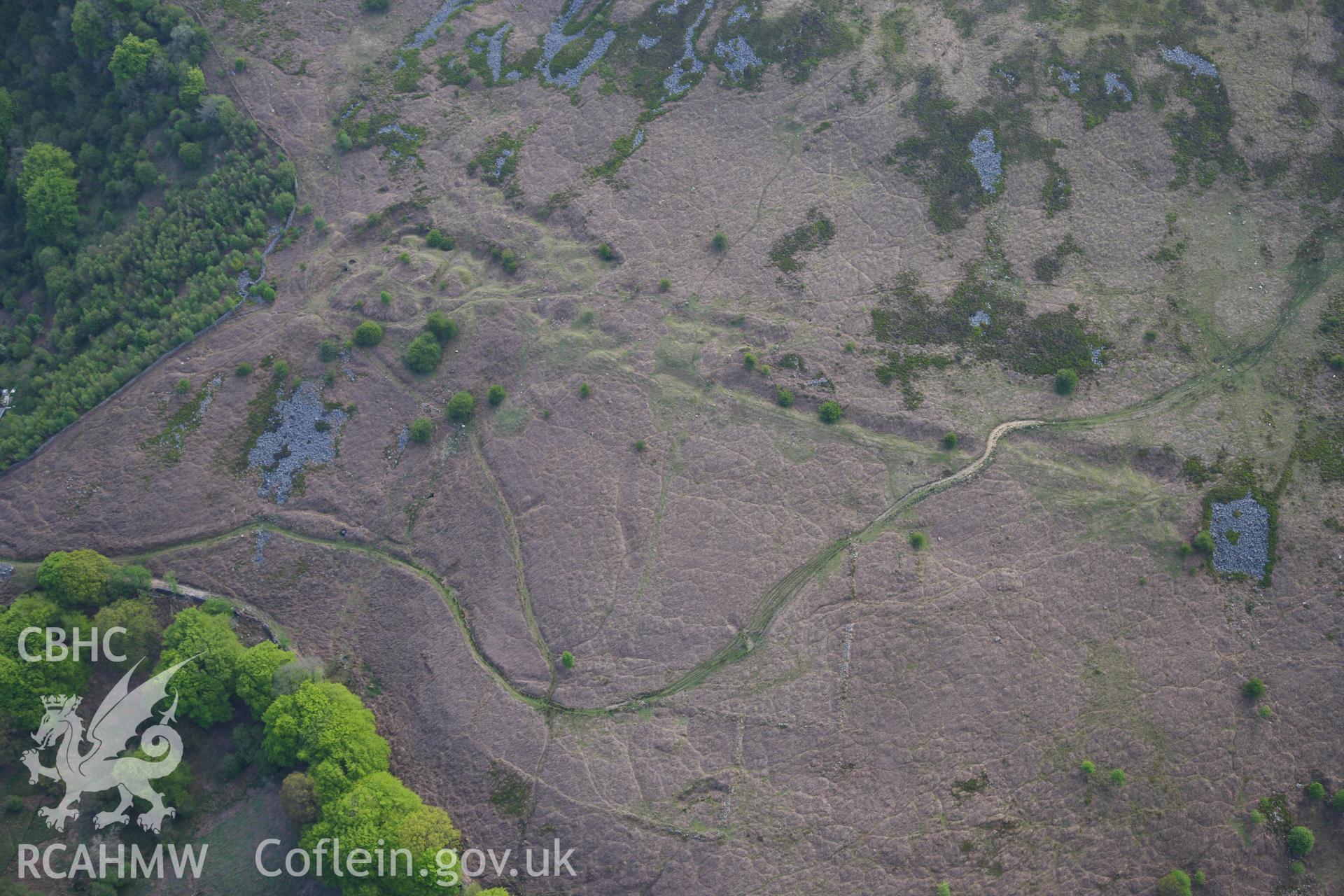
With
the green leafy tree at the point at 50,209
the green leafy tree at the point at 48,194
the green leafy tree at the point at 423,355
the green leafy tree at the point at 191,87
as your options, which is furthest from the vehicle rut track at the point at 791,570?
the green leafy tree at the point at 191,87

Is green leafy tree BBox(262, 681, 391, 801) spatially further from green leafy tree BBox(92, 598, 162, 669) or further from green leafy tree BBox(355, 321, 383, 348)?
green leafy tree BBox(355, 321, 383, 348)

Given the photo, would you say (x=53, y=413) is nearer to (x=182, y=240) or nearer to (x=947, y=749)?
(x=182, y=240)

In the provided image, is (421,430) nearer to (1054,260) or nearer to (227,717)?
(227,717)

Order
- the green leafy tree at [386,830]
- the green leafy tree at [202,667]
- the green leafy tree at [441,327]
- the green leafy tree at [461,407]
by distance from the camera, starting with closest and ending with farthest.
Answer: the green leafy tree at [386,830] → the green leafy tree at [202,667] → the green leafy tree at [461,407] → the green leafy tree at [441,327]

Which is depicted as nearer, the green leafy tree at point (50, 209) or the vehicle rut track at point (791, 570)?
the vehicle rut track at point (791, 570)

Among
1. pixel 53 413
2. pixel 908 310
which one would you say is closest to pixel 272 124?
pixel 53 413

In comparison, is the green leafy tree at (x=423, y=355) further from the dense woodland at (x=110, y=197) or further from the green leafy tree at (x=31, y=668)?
the green leafy tree at (x=31, y=668)
